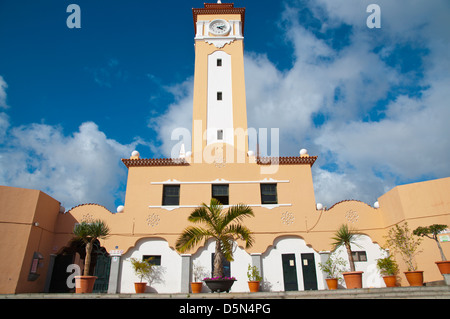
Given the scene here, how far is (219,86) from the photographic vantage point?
2059 cm

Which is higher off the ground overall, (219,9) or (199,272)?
(219,9)

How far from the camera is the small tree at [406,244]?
13.2 meters

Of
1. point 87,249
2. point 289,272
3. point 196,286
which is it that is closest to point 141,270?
point 196,286

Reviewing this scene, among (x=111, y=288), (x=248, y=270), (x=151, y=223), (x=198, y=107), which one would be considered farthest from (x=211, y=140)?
(x=111, y=288)

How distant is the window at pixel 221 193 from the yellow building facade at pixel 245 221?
0.05 meters

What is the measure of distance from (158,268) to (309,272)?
286 inches

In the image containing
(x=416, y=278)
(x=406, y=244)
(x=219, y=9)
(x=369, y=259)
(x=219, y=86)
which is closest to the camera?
(x=416, y=278)

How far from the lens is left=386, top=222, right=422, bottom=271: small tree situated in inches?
522

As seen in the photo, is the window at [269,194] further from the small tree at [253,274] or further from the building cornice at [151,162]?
the building cornice at [151,162]

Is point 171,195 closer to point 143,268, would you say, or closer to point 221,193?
point 221,193

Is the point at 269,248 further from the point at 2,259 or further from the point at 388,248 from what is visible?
the point at 2,259

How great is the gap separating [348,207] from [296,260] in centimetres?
388

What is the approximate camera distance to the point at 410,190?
14188 millimetres

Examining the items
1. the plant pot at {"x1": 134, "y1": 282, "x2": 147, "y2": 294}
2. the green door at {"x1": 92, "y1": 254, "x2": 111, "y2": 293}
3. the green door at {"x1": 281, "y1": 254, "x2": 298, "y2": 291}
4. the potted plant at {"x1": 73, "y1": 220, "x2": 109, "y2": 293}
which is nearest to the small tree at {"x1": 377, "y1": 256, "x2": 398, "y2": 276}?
the green door at {"x1": 281, "y1": 254, "x2": 298, "y2": 291}
